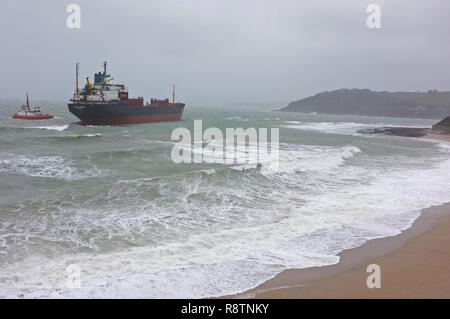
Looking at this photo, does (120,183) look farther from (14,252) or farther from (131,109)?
(131,109)

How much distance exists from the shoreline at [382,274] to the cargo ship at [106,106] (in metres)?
37.6

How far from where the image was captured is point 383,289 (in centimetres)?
513

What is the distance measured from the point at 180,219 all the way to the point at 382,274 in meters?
4.80

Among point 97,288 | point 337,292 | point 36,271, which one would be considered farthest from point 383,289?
point 36,271

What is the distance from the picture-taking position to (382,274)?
223 inches

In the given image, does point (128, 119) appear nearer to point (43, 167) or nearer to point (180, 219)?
point (43, 167)

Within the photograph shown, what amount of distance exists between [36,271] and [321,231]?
18.9ft

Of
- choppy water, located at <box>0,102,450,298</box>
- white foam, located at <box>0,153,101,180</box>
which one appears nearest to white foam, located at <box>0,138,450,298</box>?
choppy water, located at <box>0,102,450,298</box>

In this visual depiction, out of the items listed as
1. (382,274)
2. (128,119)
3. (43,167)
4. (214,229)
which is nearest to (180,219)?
(214,229)

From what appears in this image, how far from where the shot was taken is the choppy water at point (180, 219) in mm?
5574

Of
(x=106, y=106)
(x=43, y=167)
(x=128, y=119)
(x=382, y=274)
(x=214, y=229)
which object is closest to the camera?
(x=382, y=274)

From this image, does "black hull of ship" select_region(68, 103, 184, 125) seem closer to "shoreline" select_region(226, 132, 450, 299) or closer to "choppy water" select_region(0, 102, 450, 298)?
"choppy water" select_region(0, 102, 450, 298)

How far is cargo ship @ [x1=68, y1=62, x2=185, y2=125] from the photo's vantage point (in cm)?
3969

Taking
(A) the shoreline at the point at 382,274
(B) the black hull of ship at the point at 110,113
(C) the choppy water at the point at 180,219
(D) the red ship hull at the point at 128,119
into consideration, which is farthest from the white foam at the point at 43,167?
(D) the red ship hull at the point at 128,119
